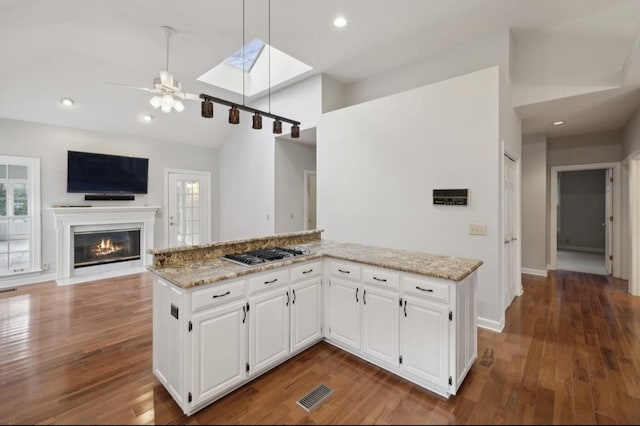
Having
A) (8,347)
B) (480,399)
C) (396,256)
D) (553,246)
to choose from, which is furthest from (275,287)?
(553,246)

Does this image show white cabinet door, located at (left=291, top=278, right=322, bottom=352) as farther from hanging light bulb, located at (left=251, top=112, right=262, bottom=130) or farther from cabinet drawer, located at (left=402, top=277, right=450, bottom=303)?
hanging light bulb, located at (left=251, top=112, right=262, bottom=130)

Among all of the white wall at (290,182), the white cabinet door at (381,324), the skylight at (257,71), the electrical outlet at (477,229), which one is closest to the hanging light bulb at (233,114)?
the white cabinet door at (381,324)

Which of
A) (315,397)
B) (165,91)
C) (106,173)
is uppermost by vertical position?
(165,91)

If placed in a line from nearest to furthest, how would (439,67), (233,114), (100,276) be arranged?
(233,114) → (439,67) → (100,276)

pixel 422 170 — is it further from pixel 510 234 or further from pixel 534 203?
pixel 534 203

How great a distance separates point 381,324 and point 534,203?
484 cm

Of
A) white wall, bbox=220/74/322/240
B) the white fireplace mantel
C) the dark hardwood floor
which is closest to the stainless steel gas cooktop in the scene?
the dark hardwood floor

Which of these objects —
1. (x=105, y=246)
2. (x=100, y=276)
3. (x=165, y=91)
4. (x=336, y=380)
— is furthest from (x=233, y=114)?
(x=105, y=246)

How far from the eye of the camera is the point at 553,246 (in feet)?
18.9

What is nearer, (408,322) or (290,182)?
(408,322)

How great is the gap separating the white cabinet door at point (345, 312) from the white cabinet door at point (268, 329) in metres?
0.49

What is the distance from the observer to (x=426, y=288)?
2.10 m

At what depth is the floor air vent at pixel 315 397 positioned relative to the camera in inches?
77.6

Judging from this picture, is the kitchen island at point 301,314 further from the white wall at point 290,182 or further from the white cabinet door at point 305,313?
the white wall at point 290,182
